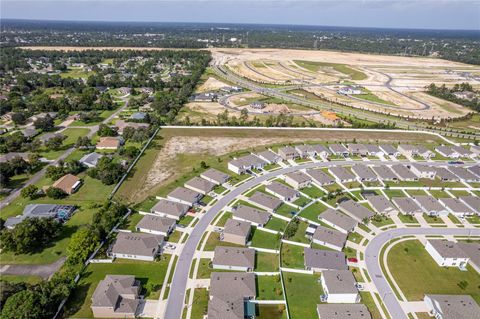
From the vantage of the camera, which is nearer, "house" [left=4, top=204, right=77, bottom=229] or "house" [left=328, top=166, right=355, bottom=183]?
"house" [left=4, top=204, right=77, bottom=229]

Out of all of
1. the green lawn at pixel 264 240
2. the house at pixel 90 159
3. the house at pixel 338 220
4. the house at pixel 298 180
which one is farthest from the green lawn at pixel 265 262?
the house at pixel 90 159

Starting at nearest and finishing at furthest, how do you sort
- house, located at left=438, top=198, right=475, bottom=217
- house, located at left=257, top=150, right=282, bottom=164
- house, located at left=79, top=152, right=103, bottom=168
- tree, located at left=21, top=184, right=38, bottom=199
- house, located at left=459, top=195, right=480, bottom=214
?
1. house, located at left=438, top=198, right=475, bottom=217
2. house, located at left=459, top=195, right=480, bottom=214
3. tree, located at left=21, top=184, right=38, bottom=199
4. house, located at left=79, top=152, right=103, bottom=168
5. house, located at left=257, top=150, right=282, bottom=164

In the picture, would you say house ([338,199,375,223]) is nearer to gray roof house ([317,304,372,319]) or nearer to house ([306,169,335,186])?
house ([306,169,335,186])

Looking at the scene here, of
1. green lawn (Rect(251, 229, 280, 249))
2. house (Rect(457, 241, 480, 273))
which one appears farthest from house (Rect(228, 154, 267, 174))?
house (Rect(457, 241, 480, 273))

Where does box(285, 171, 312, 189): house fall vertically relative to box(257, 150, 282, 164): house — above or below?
below

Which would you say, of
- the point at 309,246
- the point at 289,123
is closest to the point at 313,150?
the point at 289,123

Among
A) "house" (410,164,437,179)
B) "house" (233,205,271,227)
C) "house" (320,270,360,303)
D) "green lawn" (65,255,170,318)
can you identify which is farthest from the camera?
"house" (410,164,437,179)

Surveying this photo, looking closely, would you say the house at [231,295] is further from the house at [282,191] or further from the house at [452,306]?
the house at [282,191]
